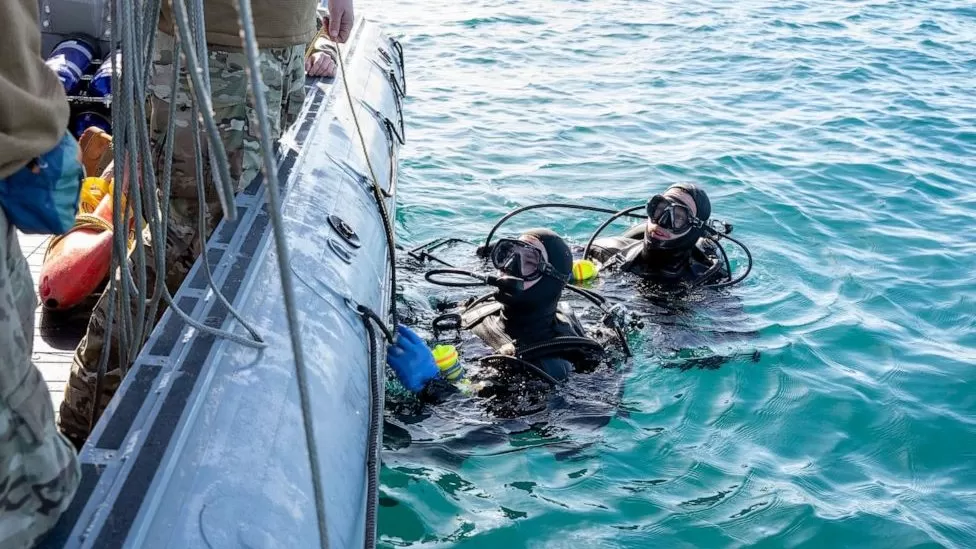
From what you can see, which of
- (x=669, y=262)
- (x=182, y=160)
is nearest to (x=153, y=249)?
(x=182, y=160)

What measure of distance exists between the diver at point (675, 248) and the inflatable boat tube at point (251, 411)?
197cm

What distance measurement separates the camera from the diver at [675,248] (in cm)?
529

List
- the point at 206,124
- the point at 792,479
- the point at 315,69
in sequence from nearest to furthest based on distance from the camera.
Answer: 1. the point at 206,124
2. the point at 792,479
3. the point at 315,69

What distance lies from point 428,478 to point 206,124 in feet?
7.85

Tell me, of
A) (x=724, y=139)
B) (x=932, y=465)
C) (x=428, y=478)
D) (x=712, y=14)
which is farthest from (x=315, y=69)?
(x=712, y=14)

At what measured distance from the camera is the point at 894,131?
9.12 meters

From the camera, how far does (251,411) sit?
7.88 feet

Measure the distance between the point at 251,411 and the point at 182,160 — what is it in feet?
3.81

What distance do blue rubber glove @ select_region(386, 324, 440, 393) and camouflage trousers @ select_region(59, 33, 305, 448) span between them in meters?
0.85

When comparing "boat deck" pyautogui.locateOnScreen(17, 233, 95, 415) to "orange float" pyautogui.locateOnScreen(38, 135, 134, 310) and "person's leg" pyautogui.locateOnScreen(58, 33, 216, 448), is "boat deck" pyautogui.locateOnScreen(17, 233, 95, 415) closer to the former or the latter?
"orange float" pyautogui.locateOnScreen(38, 135, 134, 310)

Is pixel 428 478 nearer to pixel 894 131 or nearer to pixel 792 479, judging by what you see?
pixel 792 479

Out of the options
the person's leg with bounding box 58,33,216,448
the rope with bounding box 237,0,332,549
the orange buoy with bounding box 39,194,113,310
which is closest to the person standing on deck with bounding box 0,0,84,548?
the rope with bounding box 237,0,332,549

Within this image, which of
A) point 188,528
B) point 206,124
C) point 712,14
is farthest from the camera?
point 712,14

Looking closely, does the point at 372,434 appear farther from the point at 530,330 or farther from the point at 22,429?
the point at 530,330
